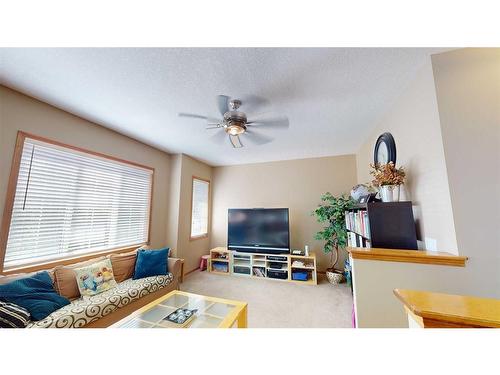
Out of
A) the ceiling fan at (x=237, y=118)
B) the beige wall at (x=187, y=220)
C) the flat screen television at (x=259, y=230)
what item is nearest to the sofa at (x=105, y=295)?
the beige wall at (x=187, y=220)

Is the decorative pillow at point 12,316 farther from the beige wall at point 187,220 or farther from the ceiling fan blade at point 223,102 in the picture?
the ceiling fan blade at point 223,102

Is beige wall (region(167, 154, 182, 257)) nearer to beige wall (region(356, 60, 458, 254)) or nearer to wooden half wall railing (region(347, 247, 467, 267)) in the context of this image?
wooden half wall railing (region(347, 247, 467, 267))

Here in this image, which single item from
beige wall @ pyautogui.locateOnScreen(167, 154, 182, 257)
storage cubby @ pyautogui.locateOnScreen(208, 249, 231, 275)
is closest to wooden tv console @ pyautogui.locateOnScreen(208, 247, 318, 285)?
storage cubby @ pyautogui.locateOnScreen(208, 249, 231, 275)

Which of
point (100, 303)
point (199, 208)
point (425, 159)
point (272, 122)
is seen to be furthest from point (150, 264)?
point (425, 159)

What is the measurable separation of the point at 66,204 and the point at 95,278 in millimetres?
911

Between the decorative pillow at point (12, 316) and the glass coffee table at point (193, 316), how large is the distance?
1.86ft

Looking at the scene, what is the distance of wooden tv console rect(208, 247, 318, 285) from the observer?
125 inches

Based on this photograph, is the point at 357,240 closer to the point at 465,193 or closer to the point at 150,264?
the point at 465,193

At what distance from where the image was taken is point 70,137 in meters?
2.11

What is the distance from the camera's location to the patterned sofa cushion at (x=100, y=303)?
143cm

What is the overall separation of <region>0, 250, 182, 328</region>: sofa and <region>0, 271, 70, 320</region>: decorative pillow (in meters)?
0.06

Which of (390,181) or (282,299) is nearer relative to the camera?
(390,181)
